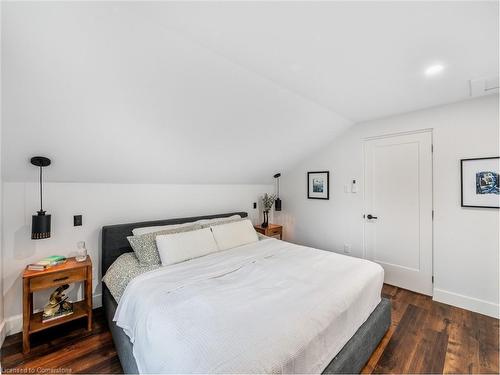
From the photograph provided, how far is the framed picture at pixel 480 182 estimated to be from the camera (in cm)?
246

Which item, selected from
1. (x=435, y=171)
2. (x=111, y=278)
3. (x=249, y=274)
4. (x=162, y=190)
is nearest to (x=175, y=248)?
(x=111, y=278)

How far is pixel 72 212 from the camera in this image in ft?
7.89

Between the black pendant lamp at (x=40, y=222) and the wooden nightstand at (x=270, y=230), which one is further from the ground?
the black pendant lamp at (x=40, y=222)

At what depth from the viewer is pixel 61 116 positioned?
1.80 metres

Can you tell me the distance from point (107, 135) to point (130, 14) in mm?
1086

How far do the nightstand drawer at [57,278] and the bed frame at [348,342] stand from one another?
11.9 inches

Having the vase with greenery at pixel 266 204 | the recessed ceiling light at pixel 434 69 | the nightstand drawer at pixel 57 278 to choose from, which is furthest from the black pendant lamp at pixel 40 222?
the recessed ceiling light at pixel 434 69

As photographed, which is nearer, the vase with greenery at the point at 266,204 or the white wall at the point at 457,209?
the white wall at the point at 457,209

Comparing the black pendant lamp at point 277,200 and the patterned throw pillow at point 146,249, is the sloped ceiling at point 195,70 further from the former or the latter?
the black pendant lamp at point 277,200

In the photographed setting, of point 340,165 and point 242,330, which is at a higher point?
point 340,165

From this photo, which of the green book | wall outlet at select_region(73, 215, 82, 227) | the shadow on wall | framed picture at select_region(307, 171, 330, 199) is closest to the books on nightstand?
the green book

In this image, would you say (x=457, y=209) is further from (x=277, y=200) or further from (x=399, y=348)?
(x=277, y=200)

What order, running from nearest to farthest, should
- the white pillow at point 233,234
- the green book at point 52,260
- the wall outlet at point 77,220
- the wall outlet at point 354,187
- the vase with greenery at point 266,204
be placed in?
1. the green book at point 52,260
2. the wall outlet at point 77,220
3. the white pillow at point 233,234
4. the wall outlet at point 354,187
5. the vase with greenery at point 266,204

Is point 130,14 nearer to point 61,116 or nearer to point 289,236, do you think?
point 61,116
